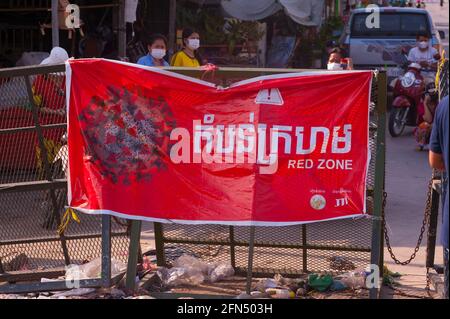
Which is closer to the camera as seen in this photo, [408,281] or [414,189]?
[408,281]

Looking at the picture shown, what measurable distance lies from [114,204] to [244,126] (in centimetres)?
107

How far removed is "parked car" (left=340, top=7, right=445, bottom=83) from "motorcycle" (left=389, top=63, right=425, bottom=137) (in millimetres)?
2583

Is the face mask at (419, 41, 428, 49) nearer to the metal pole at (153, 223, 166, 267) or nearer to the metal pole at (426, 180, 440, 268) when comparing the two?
the metal pole at (426, 180, 440, 268)

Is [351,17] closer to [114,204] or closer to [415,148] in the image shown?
[415,148]

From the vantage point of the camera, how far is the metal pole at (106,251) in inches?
235

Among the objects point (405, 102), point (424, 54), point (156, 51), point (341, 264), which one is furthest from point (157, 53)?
point (424, 54)

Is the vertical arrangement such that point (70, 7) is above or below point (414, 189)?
above

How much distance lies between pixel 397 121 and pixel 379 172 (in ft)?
30.2

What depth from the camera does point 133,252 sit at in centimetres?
600

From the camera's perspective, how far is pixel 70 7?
38.9ft

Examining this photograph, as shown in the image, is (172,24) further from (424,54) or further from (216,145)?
(216,145)

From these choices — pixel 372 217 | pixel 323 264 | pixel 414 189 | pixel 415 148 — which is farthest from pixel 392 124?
pixel 372 217

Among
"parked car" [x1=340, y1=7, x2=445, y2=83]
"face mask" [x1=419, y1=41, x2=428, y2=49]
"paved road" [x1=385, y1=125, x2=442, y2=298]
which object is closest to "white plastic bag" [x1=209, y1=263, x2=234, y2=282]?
"paved road" [x1=385, y1=125, x2=442, y2=298]

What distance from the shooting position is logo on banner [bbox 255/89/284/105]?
5793mm
